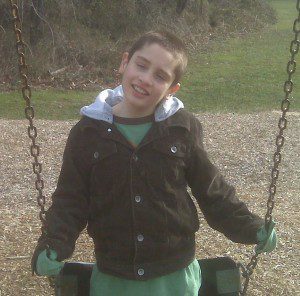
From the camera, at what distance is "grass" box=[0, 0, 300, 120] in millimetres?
9984

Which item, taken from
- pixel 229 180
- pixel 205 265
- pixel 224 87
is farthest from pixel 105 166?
pixel 224 87

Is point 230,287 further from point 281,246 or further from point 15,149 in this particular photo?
point 15,149

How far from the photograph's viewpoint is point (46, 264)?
217 centimetres

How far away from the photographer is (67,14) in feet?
45.8

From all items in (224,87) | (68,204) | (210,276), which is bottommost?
(224,87)

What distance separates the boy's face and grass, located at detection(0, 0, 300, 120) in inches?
282

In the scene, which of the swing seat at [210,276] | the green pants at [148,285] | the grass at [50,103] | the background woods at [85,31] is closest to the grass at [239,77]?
the background woods at [85,31]

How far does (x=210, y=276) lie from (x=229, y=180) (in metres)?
3.37

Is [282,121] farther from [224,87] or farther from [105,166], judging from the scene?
[224,87]

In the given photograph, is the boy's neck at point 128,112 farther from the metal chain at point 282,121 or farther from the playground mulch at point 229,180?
the playground mulch at point 229,180

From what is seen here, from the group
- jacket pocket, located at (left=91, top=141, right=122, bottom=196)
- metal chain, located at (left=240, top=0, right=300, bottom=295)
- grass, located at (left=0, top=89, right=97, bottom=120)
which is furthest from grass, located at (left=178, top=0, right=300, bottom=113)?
jacket pocket, located at (left=91, top=141, right=122, bottom=196)

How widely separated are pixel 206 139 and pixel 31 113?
518 cm

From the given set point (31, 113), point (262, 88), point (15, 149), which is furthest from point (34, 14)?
point (31, 113)

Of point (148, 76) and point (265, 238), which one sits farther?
point (265, 238)
